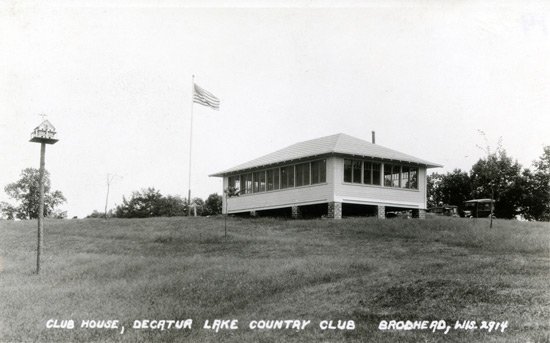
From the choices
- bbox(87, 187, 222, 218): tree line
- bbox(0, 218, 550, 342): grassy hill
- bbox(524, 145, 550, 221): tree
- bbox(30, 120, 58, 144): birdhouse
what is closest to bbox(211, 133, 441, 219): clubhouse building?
bbox(0, 218, 550, 342): grassy hill

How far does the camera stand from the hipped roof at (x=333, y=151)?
95.0 feet

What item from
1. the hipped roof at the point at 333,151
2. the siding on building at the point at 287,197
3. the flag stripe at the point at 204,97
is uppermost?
the flag stripe at the point at 204,97

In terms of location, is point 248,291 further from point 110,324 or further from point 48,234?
point 48,234

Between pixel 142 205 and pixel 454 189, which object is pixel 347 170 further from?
pixel 142 205

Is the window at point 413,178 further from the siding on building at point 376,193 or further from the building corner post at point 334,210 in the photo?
the building corner post at point 334,210

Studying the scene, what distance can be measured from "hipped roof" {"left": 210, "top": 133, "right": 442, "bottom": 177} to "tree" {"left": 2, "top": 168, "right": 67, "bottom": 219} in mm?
29542

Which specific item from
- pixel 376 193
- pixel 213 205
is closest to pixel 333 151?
pixel 376 193

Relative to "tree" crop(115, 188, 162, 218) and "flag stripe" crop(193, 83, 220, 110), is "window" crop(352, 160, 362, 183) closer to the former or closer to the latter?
"flag stripe" crop(193, 83, 220, 110)

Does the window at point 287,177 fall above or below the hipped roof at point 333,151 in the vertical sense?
below

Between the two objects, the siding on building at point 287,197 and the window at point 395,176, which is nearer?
the siding on building at point 287,197

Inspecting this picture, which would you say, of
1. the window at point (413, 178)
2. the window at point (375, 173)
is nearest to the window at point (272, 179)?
the window at point (375, 173)

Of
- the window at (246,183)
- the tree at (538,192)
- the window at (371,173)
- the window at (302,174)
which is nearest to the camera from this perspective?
the window at (371,173)

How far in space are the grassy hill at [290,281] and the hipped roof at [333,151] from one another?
5364mm

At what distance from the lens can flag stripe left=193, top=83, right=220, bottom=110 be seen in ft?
96.9
